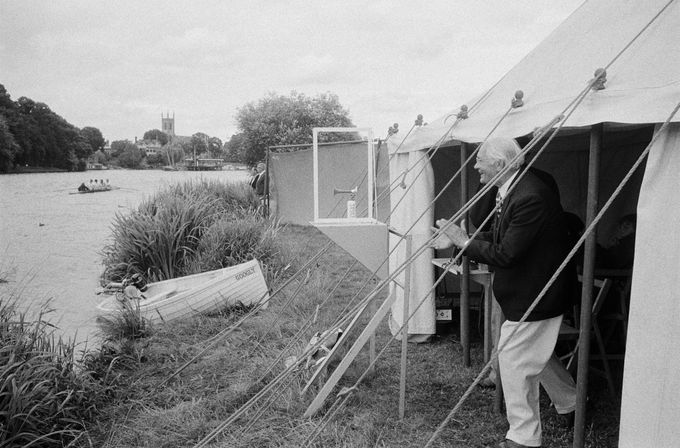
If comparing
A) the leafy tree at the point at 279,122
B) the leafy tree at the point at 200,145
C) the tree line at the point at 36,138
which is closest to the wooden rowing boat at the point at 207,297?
the leafy tree at the point at 279,122

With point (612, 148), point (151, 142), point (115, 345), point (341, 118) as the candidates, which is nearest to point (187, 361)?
point (115, 345)

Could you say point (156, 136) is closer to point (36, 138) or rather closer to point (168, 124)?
point (168, 124)

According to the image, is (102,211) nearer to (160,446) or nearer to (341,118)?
(341,118)

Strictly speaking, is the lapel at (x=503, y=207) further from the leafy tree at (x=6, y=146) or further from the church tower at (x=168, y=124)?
the church tower at (x=168, y=124)

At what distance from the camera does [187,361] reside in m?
5.26

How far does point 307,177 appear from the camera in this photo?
14578mm

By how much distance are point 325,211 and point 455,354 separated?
353 inches

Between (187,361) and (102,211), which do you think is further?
(102,211)

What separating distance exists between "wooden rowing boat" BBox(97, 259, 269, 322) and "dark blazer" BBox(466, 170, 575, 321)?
4.08 metres

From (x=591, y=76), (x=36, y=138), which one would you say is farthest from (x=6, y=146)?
(x=591, y=76)

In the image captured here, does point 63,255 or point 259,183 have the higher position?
point 259,183

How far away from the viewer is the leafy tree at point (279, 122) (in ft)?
83.0

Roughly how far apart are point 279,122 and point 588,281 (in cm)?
2346

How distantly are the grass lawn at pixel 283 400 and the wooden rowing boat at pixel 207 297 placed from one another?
484 mm
